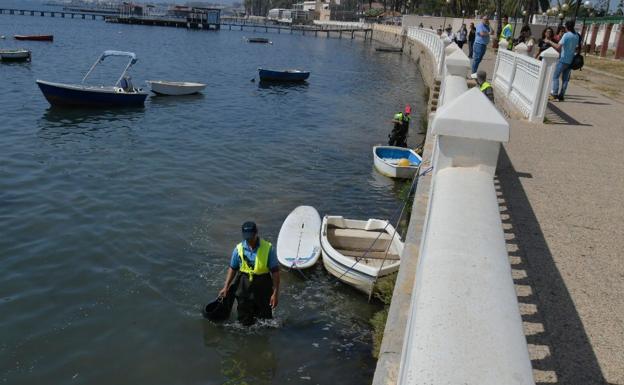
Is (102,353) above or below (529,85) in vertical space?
below

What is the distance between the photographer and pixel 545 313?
5086 mm

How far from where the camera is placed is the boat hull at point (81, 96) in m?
27.0

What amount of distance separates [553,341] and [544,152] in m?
7.35

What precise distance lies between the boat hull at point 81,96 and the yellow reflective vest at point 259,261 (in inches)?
863

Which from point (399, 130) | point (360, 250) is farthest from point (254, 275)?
point (399, 130)

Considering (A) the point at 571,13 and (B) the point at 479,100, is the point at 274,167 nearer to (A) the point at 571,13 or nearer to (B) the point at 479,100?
(B) the point at 479,100

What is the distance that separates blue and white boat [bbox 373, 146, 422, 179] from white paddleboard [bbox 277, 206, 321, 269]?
5178mm

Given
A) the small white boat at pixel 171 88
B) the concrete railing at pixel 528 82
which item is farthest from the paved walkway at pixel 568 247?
the small white boat at pixel 171 88

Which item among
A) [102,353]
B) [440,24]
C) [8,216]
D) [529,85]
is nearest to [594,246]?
[102,353]

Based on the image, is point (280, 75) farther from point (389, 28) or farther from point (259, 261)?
point (389, 28)

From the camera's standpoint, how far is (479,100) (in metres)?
5.00

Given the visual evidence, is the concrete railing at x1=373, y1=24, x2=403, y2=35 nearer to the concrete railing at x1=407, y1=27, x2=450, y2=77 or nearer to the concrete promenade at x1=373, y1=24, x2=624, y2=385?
the concrete railing at x1=407, y1=27, x2=450, y2=77

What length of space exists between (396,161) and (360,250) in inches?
293

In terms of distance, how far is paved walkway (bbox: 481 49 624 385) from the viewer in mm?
4543
